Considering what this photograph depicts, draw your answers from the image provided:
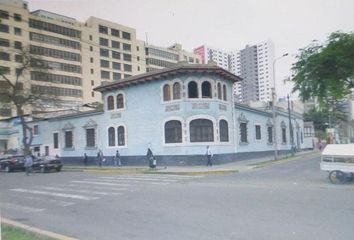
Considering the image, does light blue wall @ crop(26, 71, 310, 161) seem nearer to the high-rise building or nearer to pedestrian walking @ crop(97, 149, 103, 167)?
pedestrian walking @ crop(97, 149, 103, 167)

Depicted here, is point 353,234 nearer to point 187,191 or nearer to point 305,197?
point 305,197

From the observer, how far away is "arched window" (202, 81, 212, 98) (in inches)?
1160

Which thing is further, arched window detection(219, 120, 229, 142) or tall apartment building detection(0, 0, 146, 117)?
arched window detection(219, 120, 229, 142)

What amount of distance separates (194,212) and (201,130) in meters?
19.1

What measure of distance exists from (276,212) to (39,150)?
3607cm

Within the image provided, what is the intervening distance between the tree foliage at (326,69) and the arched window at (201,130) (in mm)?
6747

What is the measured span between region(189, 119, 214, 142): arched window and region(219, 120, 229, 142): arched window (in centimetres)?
99

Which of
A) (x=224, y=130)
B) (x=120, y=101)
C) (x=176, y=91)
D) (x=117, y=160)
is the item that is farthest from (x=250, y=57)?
(x=120, y=101)

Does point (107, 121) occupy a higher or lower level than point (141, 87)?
lower

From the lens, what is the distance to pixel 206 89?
29578mm

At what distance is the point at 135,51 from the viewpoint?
10312mm

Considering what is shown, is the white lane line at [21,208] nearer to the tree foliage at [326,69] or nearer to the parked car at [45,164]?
the tree foliage at [326,69]

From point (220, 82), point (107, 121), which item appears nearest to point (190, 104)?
point (220, 82)

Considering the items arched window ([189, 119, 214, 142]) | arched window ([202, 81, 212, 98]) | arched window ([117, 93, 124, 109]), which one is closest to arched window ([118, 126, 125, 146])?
arched window ([117, 93, 124, 109])
